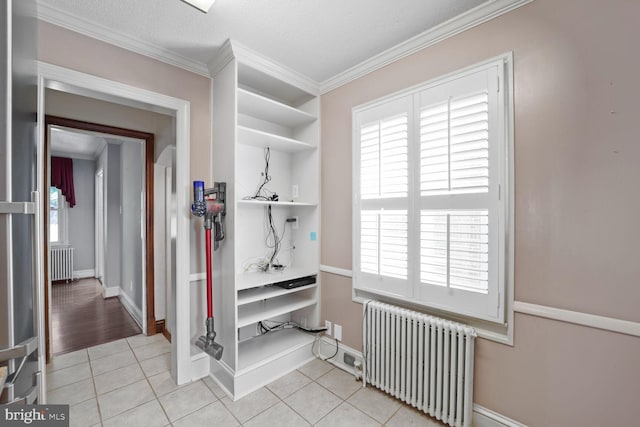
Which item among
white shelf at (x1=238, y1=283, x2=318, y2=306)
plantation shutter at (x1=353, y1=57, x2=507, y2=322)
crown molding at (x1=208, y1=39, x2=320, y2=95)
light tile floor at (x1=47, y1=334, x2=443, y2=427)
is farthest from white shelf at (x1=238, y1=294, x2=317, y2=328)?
crown molding at (x1=208, y1=39, x2=320, y2=95)

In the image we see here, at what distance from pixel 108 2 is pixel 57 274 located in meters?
6.08

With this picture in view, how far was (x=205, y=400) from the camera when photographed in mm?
1923

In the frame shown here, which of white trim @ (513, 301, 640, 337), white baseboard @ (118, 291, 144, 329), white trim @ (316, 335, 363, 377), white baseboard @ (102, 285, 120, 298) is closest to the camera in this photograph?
white trim @ (513, 301, 640, 337)

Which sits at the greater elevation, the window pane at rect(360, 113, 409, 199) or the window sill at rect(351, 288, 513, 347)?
the window pane at rect(360, 113, 409, 199)

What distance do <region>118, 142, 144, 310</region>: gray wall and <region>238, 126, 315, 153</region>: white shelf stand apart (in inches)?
71.8

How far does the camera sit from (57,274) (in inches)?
208

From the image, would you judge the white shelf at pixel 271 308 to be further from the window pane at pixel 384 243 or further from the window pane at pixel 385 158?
the window pane at pixel 385 158

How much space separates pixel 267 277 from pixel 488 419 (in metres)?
1.81

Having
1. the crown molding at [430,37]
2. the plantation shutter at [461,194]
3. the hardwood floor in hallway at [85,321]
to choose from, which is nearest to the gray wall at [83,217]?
the hardwood floor in hallway at [85,321]

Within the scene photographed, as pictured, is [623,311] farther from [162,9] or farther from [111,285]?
[111,285]

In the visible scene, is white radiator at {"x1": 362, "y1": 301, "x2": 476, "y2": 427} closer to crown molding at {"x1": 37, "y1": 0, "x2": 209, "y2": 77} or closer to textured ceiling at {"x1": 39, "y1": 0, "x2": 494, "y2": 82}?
textured ceiling at {"x1": 39, "y1": 0, "x2": 494, "y2": 82}

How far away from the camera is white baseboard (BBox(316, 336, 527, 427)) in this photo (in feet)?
5.02

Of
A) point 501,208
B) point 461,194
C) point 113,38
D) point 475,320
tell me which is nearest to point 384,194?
point 461,194

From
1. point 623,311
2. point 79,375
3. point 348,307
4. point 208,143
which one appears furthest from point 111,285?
point 623,311
